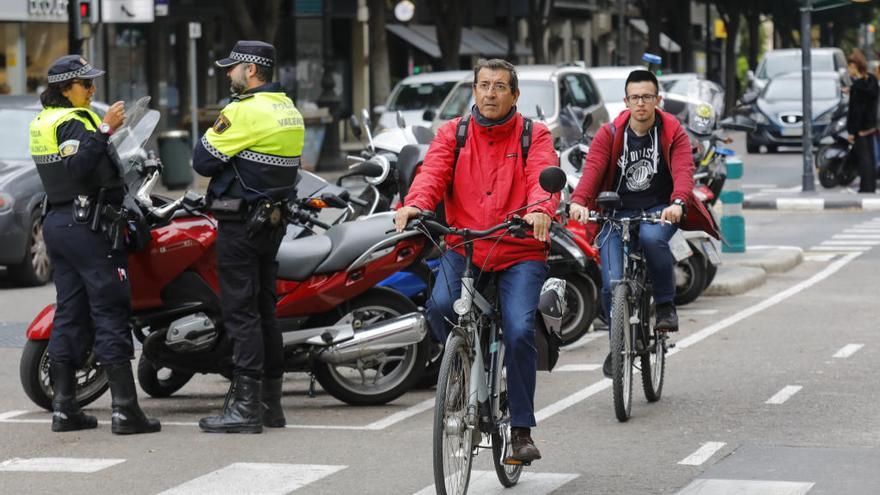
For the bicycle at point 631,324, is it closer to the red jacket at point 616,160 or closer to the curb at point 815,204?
the red jacket at point 616,160

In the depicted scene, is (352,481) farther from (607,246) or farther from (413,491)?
(607,246)

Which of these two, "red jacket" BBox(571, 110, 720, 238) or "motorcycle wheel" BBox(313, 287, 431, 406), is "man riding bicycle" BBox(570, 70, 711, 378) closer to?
"red jacket" BBox(571, 110, 720, 238)

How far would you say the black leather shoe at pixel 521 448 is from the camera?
706cm

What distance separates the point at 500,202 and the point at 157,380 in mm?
3385

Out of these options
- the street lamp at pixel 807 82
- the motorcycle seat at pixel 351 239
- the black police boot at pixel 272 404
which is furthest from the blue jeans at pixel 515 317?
the street lamp at pixel 807 82

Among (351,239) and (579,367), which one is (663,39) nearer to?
(579,367)

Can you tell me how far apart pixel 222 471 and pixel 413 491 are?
0.94 meters

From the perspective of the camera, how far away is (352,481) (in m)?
7.47

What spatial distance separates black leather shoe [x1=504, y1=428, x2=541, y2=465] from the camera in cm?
706

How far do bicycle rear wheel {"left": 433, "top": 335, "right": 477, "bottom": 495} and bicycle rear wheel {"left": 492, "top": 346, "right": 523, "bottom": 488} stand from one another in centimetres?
18

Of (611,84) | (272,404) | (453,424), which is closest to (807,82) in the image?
(611,84)

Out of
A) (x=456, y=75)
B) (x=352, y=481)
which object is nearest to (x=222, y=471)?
(x=352, y=481)

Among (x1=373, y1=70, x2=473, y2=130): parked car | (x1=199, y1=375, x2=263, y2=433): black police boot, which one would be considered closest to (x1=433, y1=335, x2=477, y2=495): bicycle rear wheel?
(x1=199, y1=375, x2=263, y2=433): black police boot

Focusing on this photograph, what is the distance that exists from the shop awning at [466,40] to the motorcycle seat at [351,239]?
3827cm
